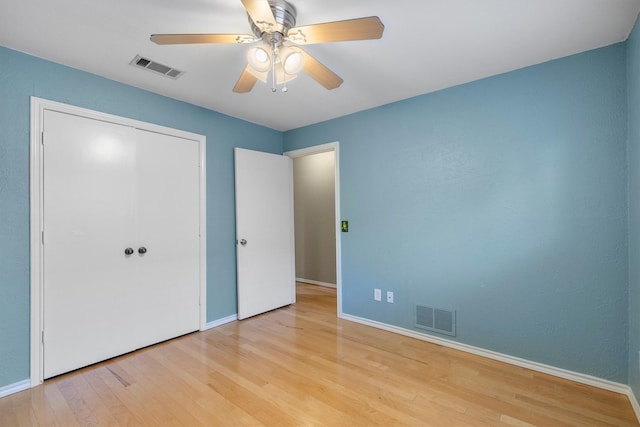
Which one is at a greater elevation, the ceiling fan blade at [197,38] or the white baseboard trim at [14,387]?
the ceiling fan blade at [197,38]

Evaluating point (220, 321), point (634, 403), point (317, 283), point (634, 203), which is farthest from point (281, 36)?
point (317, 283)

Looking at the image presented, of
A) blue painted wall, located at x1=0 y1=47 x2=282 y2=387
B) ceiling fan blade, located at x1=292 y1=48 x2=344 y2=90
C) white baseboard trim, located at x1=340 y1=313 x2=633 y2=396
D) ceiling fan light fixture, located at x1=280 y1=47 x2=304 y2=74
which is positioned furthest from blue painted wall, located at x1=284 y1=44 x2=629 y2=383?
blue painted wall, located at x1=0 y1=47 x2=282 y2=387

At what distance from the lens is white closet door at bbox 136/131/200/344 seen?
269 cm

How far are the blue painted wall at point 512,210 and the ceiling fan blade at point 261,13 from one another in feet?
6.02

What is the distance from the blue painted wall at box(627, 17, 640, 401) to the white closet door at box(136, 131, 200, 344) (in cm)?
340

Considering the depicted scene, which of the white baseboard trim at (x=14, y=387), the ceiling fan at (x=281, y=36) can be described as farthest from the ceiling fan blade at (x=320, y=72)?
the white baseboard trim at (x=14, y=387)

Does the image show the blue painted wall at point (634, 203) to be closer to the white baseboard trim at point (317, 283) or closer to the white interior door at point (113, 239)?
the white interior door at point (113, 239)

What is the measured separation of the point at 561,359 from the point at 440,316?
0.87 metres

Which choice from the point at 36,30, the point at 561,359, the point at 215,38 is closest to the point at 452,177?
the point at 561,359

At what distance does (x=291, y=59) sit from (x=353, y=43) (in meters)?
0.53

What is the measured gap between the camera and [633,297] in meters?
1.88

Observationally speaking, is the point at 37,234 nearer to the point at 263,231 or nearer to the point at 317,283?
the point at 263,231

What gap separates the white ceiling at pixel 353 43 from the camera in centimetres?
164

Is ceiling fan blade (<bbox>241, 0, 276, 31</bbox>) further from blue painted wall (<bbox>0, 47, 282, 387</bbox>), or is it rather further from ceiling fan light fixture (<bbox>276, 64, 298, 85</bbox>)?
blue painted wall (<bbox>0, 47, 282, 387</bbox>)
